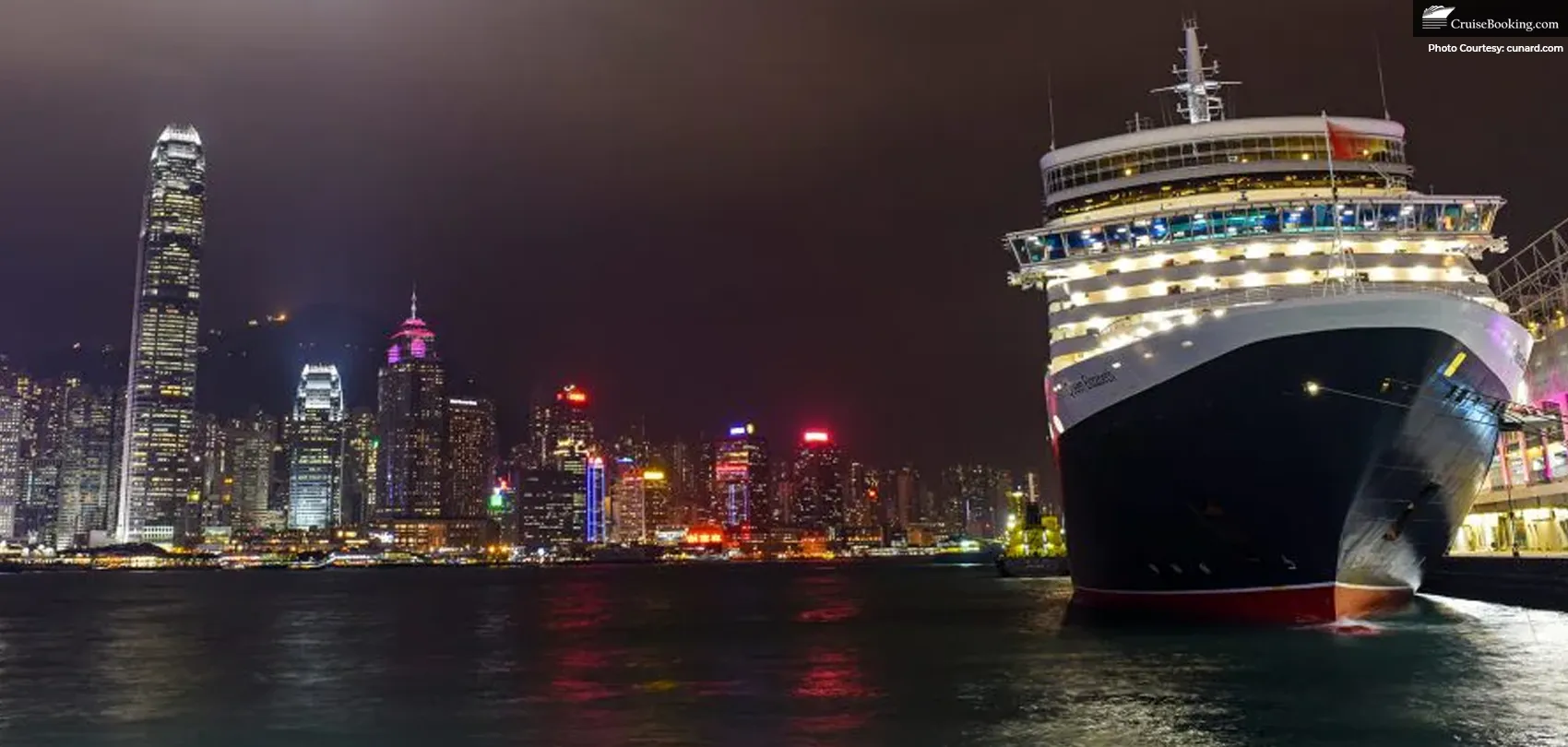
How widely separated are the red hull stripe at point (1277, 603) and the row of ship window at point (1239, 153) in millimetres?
16883

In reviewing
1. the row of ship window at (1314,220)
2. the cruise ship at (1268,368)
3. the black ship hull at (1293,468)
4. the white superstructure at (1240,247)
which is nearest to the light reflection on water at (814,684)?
the black ship hull at (1293,468)

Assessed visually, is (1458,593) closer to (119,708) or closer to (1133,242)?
(1133,242)

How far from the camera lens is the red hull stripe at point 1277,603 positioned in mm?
36062

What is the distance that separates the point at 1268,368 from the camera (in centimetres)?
3356

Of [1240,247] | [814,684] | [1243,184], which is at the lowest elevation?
[814,684]

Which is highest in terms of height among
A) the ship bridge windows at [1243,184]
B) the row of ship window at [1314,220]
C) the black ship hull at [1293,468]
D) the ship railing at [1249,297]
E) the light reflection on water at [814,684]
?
the ship bridge windows at [1243,184]

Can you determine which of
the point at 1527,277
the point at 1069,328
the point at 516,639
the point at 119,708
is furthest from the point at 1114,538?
the point at 1527,277

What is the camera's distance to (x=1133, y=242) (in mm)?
41219

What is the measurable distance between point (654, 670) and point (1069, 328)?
19534 mm

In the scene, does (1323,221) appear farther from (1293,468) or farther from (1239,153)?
(1293,468)

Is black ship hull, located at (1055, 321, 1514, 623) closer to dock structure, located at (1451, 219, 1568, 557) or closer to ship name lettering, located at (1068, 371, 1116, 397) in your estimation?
ship name lettering, located at (1068, 371, 1116, 397)

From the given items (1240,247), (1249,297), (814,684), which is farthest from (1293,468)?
(814,684)

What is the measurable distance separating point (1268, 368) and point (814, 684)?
1646 centimetres

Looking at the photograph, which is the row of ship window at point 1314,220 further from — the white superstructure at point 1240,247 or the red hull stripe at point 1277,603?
the red hull stripe at point 1277,603
